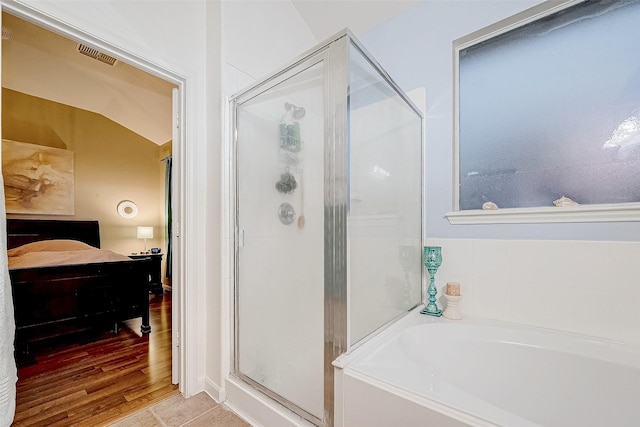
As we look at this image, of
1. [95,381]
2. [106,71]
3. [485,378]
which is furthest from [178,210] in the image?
[106,71]

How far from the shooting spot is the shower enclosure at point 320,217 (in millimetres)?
1214

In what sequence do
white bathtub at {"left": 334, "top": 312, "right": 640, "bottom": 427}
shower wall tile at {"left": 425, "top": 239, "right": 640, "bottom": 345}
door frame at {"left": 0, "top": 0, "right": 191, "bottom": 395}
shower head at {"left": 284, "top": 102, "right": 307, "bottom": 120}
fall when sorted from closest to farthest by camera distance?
1. white bathtub at {"left": 334, "top": 312, "right": 640, "bottom": 427}
2. shower wall tile at {"left": 425, "top": 239, "right": 640, "bottom": 345}
3. shower head at {"left": 284, "top": 102, "right": 307, "bottom": 120}
4. door frame at {"left": 0, "top": 0, "right": 191, "bottom": 395}

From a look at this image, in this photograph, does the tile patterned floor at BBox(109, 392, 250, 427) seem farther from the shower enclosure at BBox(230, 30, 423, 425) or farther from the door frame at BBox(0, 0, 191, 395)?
the shower enclosure at BBox(230, 30, 423, 425)

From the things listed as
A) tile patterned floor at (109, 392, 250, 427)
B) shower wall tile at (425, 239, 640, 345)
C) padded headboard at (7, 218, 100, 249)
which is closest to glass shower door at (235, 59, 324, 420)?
tile patterned floor at (109, 392, 250, 427)

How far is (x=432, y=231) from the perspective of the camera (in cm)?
190

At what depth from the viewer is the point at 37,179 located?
3641 mm

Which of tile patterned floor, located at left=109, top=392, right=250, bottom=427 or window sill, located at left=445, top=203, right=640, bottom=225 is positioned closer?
Answer: window sill, located at left=445, top=203, right=640, bottom=225

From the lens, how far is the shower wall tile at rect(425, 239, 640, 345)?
1318 mm

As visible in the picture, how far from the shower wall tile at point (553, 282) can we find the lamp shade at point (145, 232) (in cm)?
453

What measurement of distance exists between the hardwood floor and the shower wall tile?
202 cm

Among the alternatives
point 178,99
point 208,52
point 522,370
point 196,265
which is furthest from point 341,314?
point 208,52

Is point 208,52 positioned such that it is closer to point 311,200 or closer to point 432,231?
point 311,200

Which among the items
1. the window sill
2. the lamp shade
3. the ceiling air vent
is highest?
the ceiling air vent

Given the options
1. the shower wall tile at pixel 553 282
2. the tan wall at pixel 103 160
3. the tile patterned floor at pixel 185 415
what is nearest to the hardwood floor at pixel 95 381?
the tile patterned floor at pixel 185 415
